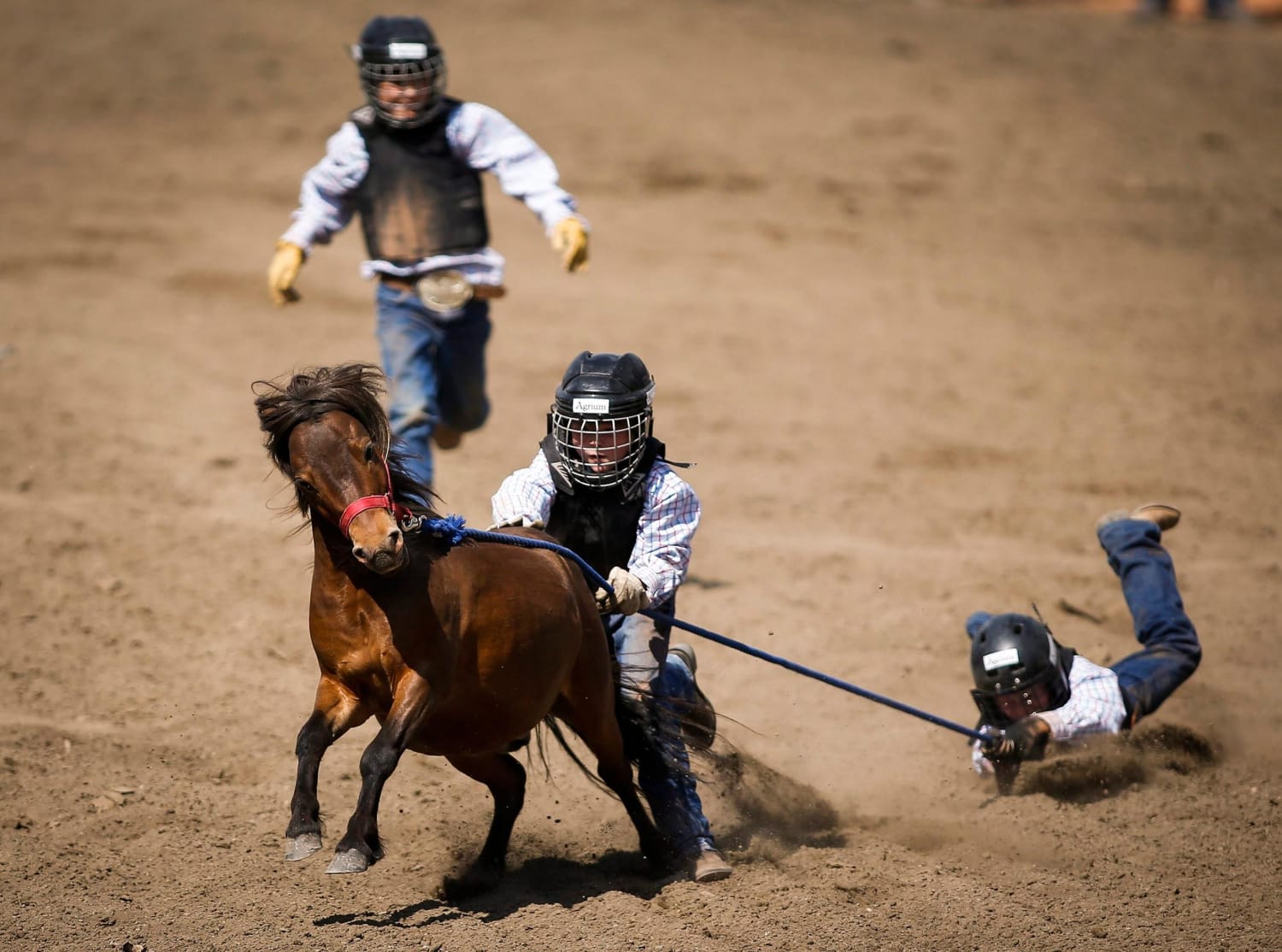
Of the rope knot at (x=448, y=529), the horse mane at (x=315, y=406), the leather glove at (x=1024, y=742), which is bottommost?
the leather glove at (x=1024, y=742)

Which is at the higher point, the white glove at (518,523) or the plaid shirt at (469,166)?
the plaid shirt at (469,166)

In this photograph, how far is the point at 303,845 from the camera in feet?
11.4

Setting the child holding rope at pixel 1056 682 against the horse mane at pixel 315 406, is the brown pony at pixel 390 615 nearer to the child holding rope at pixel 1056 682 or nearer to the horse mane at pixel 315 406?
the horse mane at pixel 315 406

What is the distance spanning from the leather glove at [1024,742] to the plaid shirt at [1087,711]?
0.05 meters

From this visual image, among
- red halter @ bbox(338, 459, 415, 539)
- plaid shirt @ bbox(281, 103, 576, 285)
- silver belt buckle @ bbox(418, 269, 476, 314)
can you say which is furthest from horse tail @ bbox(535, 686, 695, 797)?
plaid shirt @ bbox(281, 103, 576, 285)

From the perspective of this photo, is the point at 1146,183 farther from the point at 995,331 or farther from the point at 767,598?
the point at 767,598

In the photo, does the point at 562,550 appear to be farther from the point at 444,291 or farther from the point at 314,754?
the point at 444,291

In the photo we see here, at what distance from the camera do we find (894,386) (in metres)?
9.43

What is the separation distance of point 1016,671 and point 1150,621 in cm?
75

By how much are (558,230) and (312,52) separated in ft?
32.2

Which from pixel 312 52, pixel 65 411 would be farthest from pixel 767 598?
pixel 312 52

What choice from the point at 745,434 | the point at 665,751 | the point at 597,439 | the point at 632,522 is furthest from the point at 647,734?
the point at 745,434

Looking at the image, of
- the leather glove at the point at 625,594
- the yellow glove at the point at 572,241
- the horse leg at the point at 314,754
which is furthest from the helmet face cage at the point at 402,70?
the horse leg at the point at 314,754

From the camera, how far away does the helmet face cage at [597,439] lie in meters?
4.09
